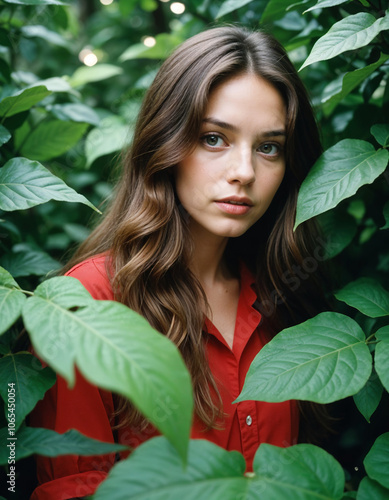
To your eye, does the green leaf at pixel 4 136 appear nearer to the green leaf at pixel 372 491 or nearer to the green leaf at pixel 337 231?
the green leaf at pixel 337 231

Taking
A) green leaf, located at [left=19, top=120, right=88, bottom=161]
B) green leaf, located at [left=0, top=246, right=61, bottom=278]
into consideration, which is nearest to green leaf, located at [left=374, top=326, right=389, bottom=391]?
green leaf, located at [left=0, top=246, right=61, bottom=278]

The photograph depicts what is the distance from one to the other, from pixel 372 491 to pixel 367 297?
0.52m

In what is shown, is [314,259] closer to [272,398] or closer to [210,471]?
[272,398]

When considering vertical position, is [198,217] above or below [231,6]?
below

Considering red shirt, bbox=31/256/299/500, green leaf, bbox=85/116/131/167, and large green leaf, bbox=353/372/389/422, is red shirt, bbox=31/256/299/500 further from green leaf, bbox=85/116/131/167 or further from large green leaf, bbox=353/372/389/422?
green leaf, bbox=85/116/131/167

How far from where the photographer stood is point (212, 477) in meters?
0.79

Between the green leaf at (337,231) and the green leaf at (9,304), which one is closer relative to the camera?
the green leaf at (9,304)

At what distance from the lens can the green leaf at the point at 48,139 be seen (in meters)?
1.71

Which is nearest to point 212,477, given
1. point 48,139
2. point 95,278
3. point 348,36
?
point 95,278

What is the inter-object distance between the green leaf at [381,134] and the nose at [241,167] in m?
0.34

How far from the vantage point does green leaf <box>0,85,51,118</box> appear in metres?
1.30

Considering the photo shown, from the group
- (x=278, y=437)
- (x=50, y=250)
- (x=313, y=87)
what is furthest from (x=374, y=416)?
(x=50, y=250)

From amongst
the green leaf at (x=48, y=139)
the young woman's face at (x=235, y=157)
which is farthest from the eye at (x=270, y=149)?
the green leaf at (x=48, y=139)

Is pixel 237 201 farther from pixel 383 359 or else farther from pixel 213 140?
pixel 383 359
